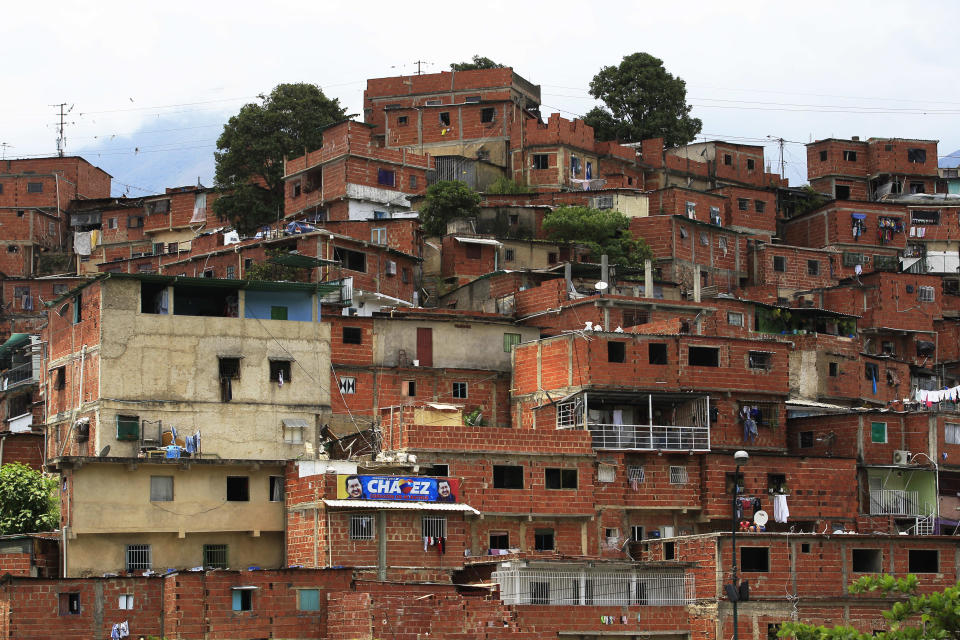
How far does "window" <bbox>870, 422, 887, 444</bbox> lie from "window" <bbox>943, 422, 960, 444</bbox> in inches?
84.3

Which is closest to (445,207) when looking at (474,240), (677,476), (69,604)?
(474,240)

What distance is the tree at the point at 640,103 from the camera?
8406cm

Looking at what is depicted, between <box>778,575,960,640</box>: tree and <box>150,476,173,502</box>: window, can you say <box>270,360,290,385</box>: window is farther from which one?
<box>778,575,960,640</box>: tree

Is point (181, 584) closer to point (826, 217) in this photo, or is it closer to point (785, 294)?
point (785, 294)

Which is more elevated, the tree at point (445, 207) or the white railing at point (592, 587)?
the tree at point (445, 207)

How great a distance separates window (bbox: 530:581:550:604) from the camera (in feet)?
132

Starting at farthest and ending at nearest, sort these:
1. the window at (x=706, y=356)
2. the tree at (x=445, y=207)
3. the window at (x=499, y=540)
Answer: the tree at (x=445, y=207)
the window at (x=706, y=356)
the window at (x=499, y=540)

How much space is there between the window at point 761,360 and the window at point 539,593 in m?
14.0

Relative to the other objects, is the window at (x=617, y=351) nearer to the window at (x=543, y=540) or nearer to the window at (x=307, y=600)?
the window at (x=543, y=540)

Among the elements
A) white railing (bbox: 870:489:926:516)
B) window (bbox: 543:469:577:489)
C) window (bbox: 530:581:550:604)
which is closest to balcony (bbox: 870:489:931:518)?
white railing (bbox: 870:489:926:516)

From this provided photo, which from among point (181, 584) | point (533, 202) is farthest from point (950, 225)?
point (181, 584)

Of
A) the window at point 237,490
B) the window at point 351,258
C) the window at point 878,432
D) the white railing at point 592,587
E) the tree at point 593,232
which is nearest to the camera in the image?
the white railing at point 592,587

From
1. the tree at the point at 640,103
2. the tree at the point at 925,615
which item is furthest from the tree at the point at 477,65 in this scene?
the tree at the point at 925,615

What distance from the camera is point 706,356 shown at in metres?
50.8
